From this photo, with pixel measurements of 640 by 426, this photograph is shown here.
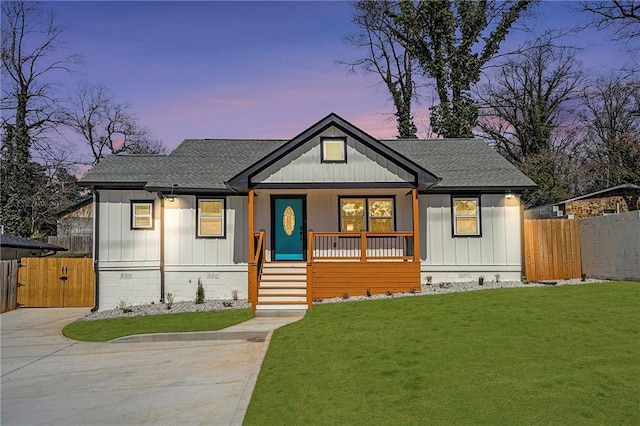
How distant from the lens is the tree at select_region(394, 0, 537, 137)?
2945 cm

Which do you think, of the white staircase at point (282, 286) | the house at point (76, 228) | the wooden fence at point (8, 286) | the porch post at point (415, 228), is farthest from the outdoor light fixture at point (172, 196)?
the house at point (76, 228)

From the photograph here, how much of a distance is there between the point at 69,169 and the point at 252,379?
33.0m

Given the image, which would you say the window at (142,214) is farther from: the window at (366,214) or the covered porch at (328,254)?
the window at (366,214)

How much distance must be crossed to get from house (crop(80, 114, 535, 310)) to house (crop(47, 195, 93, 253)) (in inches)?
Answer: 480

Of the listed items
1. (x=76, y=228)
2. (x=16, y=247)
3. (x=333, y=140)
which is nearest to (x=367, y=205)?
(x=333, y=140)

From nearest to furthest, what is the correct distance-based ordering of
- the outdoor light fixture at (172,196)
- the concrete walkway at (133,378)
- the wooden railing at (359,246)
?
the concrete walkway at (133,378), the outdoor light fixture at (172,196), the wooden railing at (359,246)

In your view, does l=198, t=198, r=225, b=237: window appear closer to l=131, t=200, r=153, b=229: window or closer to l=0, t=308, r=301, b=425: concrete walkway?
l=131, t=200, r=153, b=229: window

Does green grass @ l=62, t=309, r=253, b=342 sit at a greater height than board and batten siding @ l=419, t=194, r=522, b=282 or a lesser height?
lesser

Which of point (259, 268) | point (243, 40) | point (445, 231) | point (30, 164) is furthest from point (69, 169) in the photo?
point (445, 231)

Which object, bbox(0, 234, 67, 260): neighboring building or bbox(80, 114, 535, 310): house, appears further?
bbox(0, 234, 67, 260): neighboring building

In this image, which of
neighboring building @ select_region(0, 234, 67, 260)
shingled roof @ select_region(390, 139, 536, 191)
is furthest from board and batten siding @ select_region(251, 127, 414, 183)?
neighboring building @ select_region(0, 234, 67, 260)

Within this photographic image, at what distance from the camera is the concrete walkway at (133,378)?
21.2 feet

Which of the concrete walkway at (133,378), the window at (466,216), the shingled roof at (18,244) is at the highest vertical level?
the window at (466,216)

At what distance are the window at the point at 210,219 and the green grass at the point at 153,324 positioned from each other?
3238 millimetres
